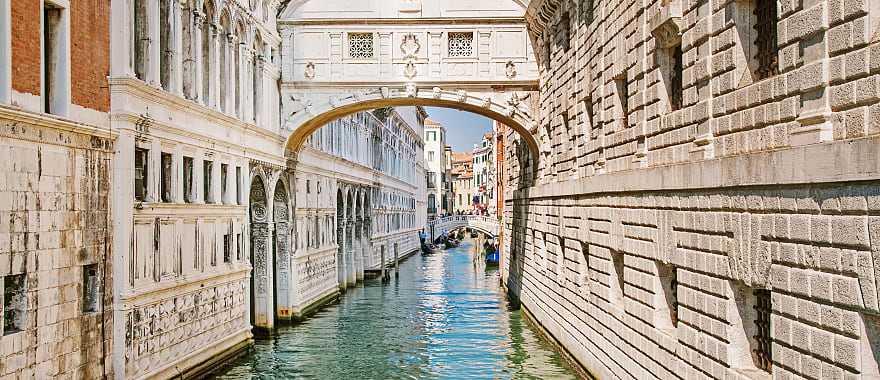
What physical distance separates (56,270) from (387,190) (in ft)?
99.0

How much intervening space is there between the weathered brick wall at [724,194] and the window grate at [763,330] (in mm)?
76

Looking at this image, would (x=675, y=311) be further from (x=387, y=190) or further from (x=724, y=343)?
(x=387, y=190)

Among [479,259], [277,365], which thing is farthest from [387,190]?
[277,365]

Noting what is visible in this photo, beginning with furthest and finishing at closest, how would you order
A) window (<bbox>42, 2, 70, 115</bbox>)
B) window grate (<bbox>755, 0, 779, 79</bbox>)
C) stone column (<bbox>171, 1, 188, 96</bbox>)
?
1. stone column (<bbox>171, 1, 188, 96</bbox>)
2. window (<bbox>42, 2, 70, 115</bbox>)
3. window grate (<bbox>755, 0, 779, 79</bbox>)

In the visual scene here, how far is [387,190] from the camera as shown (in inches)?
1559

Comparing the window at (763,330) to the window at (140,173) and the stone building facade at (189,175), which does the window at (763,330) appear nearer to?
the stone building facade at (189,175)

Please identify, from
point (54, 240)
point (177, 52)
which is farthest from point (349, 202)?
point (54, 240)

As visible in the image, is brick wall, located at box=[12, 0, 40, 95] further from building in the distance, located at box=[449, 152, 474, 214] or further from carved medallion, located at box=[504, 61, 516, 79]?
building in the distance, located at box=[449, 152, 474, 214]

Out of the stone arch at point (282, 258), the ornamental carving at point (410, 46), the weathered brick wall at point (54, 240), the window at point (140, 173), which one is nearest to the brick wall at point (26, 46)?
the weathered brick wall at point (54, 240)

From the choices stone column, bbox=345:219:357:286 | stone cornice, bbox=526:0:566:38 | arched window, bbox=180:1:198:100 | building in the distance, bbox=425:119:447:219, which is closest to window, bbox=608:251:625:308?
stone cornice, bbox=526:0:566:38

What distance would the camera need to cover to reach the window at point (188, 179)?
13.4 m

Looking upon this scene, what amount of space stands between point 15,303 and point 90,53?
9.80ft

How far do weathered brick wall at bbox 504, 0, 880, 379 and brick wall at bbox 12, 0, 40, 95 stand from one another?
6.19 metres

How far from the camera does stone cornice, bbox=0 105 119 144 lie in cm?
838
